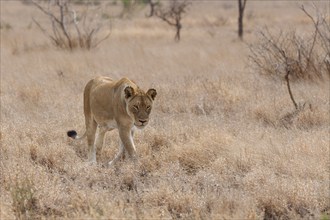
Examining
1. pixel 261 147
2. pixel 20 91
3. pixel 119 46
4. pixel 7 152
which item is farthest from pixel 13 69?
pixel 261 147

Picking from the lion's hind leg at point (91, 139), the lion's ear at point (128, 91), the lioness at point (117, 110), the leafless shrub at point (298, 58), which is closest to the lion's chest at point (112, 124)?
the lioness at point (117, 110)

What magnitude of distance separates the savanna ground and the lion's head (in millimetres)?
545

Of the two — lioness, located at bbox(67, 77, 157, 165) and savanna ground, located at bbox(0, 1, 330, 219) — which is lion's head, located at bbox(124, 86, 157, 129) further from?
savanna ground, located at bbox(0, 1, 330, 219)

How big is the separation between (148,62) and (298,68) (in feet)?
13.2

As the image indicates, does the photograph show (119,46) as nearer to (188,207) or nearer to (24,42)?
(24,42)

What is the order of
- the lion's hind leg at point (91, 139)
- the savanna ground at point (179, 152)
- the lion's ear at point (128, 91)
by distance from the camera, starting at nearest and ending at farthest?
the savanna ground at point (179, 152)
the lion's ear at point (128, 91)
the lion's hind leg at point (91, 139)

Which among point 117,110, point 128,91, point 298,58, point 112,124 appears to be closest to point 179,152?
point 112,124

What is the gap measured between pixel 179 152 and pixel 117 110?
0.92 metres

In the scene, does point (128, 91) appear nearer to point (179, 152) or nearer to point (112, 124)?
point (112, 124)

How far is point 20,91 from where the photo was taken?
1087 cm

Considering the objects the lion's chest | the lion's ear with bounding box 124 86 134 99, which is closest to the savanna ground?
the lion's chest

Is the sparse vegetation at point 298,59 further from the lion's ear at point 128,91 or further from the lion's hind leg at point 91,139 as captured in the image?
the lion's ear at point 128,91

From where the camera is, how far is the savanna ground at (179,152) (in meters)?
5.22

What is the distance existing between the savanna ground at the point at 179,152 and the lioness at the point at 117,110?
0.88 ft
